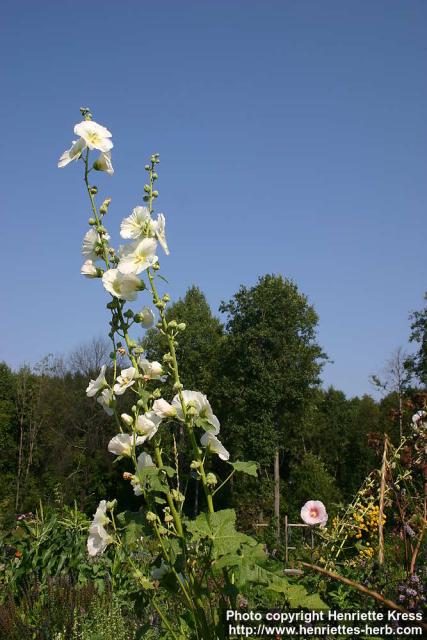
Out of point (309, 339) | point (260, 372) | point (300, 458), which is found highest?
point (309, 339)

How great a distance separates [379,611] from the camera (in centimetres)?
210

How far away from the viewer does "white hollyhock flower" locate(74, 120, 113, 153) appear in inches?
87.2

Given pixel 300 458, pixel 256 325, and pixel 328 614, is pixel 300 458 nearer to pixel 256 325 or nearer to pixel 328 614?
pixel 256 325

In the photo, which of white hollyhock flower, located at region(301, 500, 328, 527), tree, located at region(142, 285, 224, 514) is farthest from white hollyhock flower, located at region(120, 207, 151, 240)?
tree, located at region(142, 285, 224, 514)

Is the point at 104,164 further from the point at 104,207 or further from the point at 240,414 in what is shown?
the point at 240,414

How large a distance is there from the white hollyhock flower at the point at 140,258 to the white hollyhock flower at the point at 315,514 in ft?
5.01

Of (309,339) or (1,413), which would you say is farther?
(1,413)

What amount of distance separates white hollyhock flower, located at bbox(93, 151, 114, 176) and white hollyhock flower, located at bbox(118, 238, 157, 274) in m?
0.38

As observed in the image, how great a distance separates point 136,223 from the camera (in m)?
2.15

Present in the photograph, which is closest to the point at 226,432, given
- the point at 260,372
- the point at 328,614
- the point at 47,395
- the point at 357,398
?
the point at 260,372

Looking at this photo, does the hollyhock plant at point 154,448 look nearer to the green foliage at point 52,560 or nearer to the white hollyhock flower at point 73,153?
the white hollyhock flower at point 73,153

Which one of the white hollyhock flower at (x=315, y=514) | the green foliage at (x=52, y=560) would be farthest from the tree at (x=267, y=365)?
the white hollyhock flower at (x=315, y=514)

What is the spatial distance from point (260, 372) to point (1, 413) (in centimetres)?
A: 1146

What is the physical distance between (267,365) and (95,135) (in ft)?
63.8
